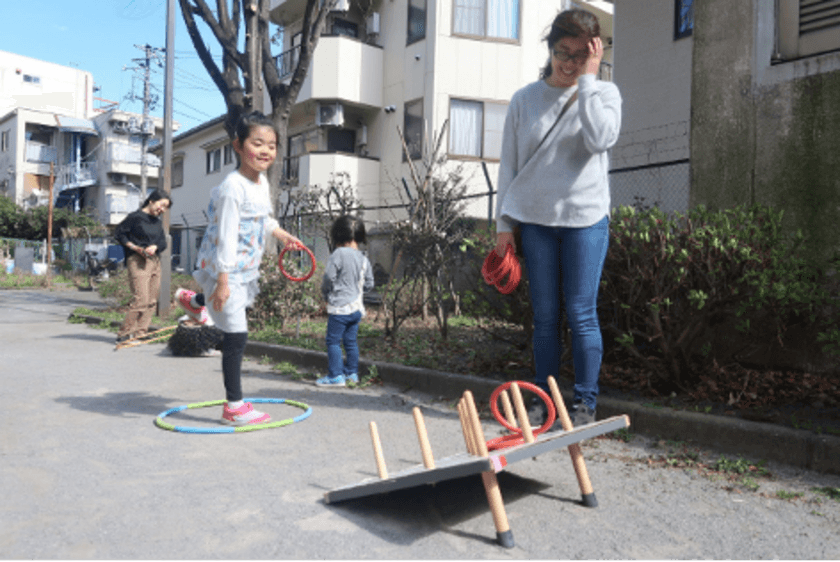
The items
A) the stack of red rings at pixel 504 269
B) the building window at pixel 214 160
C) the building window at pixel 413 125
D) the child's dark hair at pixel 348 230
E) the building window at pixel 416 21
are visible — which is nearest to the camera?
the stack of red rings at pixel 504 269

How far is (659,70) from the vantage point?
37.2 feet

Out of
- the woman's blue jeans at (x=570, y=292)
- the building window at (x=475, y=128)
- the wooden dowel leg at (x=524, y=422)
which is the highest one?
the building window at (x=475, y=128)

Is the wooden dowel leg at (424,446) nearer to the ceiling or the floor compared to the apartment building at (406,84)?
nearer to the floor

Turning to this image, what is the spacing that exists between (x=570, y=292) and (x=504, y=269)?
0.37 meters

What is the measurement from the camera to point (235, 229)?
4.11 metres

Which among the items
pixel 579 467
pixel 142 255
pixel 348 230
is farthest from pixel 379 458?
pixel 142 255

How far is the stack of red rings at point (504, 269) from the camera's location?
3.52 meters

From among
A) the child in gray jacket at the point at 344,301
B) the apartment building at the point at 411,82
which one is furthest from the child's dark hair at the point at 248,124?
the apartment building at the point at 411,82

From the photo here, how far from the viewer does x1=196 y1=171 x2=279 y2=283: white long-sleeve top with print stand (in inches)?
161

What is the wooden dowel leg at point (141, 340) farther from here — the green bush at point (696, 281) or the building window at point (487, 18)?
the building window at point (487, 18)

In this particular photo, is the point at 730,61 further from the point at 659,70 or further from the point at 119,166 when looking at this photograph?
the point at 119,166

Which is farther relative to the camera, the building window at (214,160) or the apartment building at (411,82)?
the building window at (214,160)

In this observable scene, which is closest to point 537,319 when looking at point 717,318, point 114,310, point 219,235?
point 717,318

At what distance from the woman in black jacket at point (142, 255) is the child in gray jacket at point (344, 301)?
3491 millimetres
